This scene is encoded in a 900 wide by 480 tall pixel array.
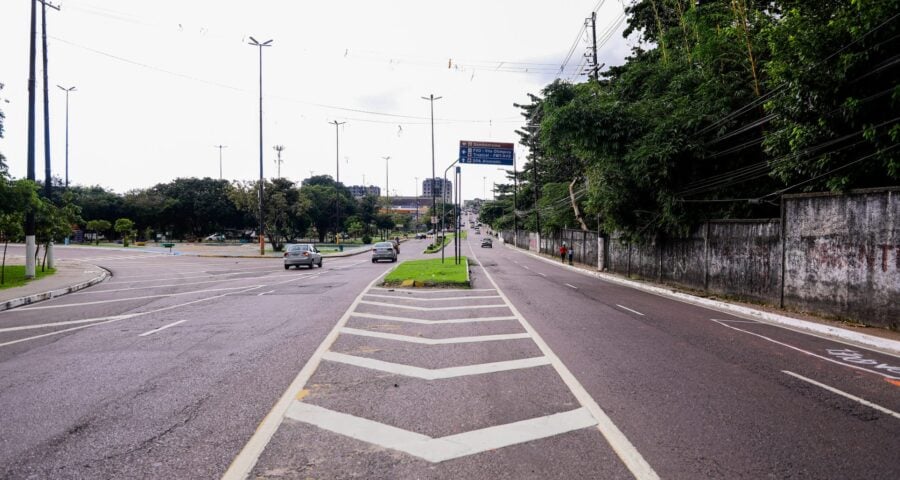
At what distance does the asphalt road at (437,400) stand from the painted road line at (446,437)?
0.02 metres

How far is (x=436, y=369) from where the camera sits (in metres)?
6.55

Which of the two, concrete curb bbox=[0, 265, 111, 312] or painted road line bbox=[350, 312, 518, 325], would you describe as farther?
concrete curb bbox=[0, 265, 111, 312]

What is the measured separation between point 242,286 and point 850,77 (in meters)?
19.1

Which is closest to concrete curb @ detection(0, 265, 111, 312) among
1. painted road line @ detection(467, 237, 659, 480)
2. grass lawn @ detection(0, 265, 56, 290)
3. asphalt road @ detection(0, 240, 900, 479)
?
grass lawn @ detection(0, 265, 56, 290)

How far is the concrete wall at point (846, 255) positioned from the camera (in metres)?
10.6

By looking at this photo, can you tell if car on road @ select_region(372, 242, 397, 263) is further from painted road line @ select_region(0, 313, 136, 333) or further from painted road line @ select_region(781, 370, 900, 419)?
painted road line @ select_region(781, 370, 900, 419)

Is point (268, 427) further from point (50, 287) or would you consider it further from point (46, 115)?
point (46, 115)

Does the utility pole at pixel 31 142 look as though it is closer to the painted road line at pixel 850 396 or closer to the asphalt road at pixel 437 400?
the asphalt road at pixel 437 400

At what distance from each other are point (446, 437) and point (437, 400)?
0.99m

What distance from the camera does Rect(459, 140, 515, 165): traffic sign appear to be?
24.0 meters

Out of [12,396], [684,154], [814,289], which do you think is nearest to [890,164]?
[814,289]

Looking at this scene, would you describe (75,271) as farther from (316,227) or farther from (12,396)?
(316,227)

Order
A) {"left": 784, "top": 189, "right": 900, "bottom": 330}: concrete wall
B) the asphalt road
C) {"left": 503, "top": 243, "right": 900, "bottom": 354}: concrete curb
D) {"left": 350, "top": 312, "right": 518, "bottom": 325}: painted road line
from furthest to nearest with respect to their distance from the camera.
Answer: {"left": 784, "top": 189, "right": 900, "bottom": 330}: concrete wall → {"left": 350, "top": 312, "right": 518, "bottom": 325}: painted road line → {"left": 503, "top": 243, "right": 900, "bottom": 354}: concrete curb → the asphalt road

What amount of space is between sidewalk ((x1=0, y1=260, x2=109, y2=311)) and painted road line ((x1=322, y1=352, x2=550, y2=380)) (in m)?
12.4
